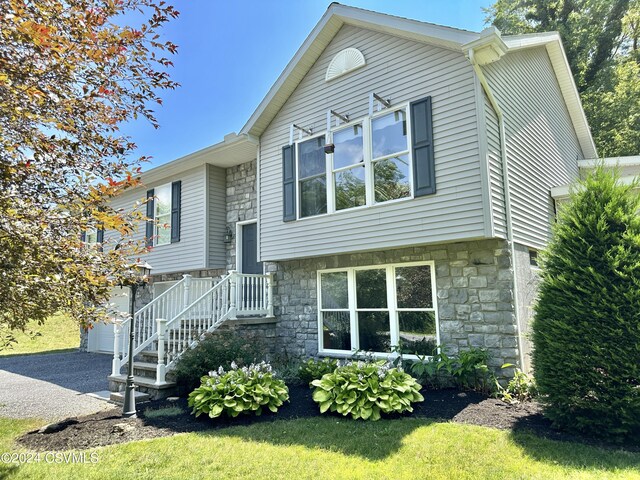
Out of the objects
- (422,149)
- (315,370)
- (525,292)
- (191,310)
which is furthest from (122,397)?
(525,292)

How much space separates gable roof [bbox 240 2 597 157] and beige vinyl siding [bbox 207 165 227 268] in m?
2.38

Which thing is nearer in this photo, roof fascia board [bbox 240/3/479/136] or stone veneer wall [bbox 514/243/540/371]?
roof fascia board [bbox 240/3/479/136]

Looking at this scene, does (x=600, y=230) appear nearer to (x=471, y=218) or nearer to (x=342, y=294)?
(x=471, y=218)

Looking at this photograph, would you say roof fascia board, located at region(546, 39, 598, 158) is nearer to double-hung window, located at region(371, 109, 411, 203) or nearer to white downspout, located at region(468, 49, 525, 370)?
white downspout, located at region(468, 49, 525, 370)

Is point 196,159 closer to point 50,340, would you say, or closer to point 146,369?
point 146,369

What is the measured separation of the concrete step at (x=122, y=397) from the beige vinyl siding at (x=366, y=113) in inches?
136

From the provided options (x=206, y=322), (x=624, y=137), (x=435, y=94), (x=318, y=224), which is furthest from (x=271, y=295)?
(x=624, y=137)

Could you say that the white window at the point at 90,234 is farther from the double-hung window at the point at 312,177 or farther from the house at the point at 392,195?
the double-hung window at the point at 312,177

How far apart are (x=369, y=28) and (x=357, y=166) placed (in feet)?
8.41

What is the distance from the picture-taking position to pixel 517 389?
237 inches

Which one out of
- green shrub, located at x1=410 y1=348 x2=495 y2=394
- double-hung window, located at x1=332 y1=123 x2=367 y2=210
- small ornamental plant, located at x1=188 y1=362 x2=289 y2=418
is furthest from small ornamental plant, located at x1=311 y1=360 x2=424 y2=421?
double-hung window, located at x1=332 y1=123 x2=367 y2=210

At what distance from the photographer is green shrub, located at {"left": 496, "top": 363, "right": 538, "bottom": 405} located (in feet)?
19.4

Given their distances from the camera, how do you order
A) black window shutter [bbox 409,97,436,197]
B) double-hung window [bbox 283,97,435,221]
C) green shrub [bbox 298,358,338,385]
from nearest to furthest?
black window shutter [bbox 409,97,436,197]
double-hung window [bbox 283,97,435,221]
green shrub [bbox 298,358,338,385]

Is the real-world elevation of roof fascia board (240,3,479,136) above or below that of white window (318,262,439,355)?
above
